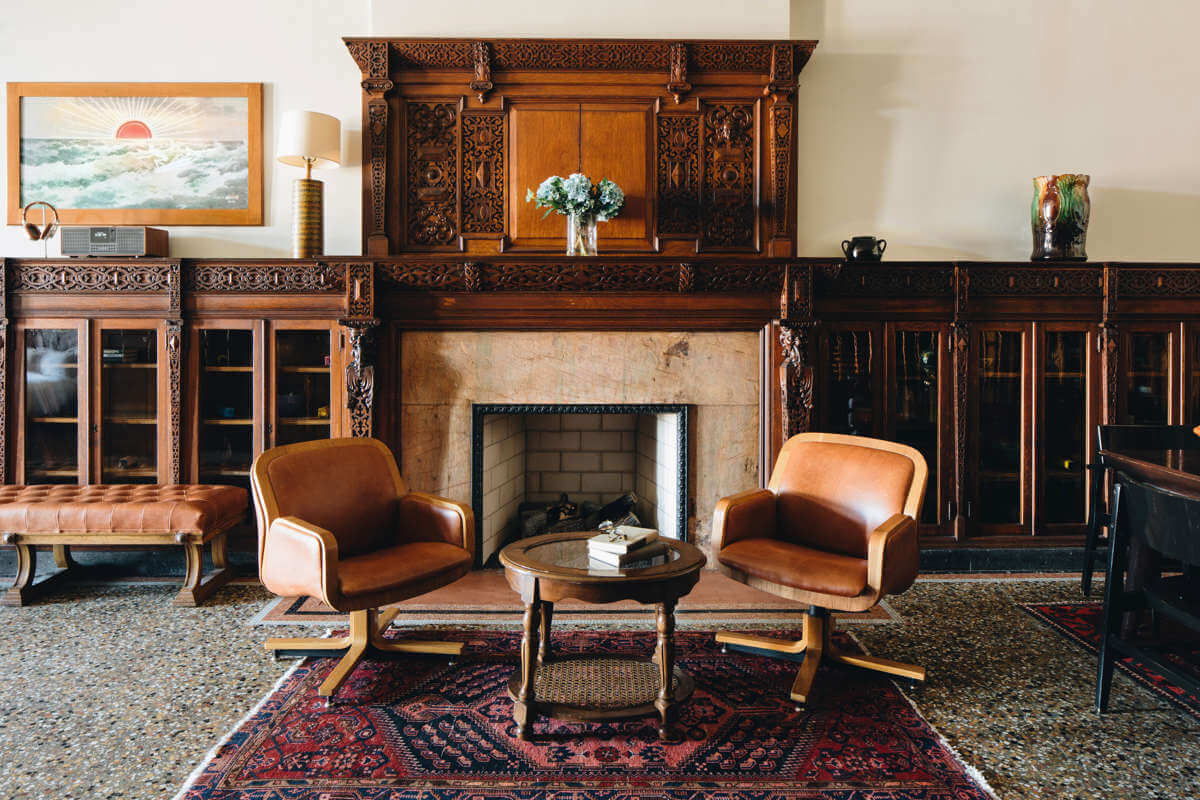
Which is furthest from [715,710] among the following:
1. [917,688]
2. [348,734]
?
[348,734]

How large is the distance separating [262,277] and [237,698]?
2.25 m

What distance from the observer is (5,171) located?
4.24 meters

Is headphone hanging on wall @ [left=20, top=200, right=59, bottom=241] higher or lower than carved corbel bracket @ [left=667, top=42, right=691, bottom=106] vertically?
lower

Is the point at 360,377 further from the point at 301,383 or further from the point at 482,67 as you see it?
the point at 482,67

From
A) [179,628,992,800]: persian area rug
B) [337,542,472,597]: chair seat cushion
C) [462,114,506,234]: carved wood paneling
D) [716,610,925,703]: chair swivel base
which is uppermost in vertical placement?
[462,114,506,234]: carved wood paneling

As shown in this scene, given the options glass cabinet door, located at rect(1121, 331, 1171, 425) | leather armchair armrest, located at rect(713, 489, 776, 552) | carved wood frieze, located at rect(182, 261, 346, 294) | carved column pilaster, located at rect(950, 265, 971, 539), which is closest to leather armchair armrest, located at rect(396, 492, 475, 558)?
leather armchair armrest, located at rect(713, 489, 776, 552)

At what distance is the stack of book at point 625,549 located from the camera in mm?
2346

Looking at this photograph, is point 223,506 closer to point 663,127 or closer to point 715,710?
point 715,710

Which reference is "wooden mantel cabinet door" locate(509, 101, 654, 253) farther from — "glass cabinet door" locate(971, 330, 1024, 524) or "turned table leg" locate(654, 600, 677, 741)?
"turned table leg" locate(654, 600, 677, 741)

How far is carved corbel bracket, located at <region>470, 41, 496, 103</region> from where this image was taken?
155 inches

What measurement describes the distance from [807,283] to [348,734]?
2959mm

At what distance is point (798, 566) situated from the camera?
2561 mm

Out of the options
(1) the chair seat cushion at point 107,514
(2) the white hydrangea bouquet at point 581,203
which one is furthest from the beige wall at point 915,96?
(1) the chair seat cushion at point 107,514

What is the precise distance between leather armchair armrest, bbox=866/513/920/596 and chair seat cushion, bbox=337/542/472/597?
1508mm
